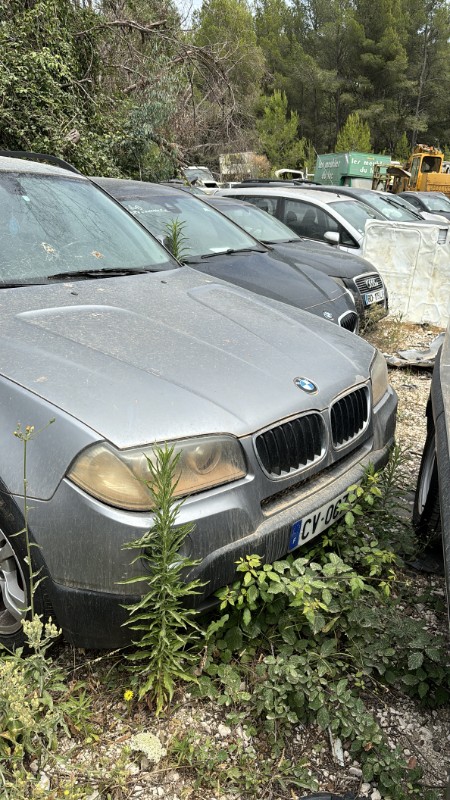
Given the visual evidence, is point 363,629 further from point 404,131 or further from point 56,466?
point 404,131

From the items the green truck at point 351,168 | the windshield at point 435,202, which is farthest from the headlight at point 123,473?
the green truck at point 351,168

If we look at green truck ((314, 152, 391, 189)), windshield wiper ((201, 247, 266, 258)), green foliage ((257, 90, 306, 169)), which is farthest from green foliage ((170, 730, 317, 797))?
green foliage ((257, 90, 306, 169))

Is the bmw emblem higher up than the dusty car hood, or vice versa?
the dusty car hood

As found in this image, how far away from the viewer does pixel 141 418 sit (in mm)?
1926

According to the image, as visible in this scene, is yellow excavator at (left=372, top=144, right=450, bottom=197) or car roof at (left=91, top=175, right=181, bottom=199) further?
yellow excavator at (left=372, top=144, right=450, bottom=197)

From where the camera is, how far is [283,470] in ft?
7.17

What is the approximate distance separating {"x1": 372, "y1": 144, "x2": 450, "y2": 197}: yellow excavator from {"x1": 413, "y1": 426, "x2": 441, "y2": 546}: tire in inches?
993

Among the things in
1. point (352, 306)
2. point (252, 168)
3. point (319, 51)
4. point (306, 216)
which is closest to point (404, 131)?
point (319, 51)

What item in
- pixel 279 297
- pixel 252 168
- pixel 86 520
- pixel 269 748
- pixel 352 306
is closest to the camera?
pixel 86 520

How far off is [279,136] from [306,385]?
152 feet

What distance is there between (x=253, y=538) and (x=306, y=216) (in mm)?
7643

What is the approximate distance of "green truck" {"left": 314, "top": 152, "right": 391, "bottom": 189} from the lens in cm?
2527

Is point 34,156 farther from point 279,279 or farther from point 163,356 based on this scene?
point 279,279

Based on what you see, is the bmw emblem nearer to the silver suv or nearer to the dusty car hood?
the dusty car hood
